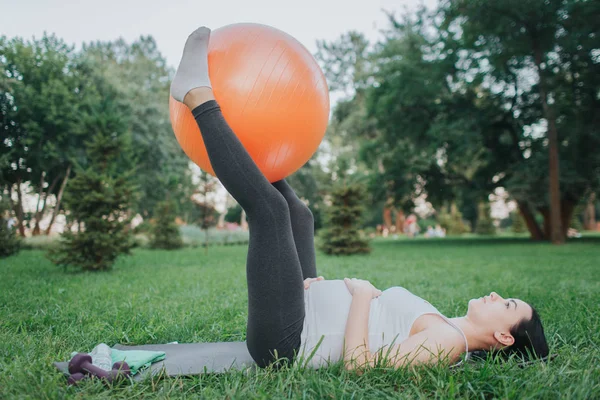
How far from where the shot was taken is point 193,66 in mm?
2111

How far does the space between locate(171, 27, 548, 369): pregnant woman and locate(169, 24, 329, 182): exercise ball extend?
126mm

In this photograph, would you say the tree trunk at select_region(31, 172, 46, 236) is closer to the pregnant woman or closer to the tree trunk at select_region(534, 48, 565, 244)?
the pregnant woman

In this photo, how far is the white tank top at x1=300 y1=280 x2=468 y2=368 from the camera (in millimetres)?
2014

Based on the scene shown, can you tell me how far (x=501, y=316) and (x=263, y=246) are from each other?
1.25 meters

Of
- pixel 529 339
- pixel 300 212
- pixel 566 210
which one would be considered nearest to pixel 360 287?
pixel 300 212

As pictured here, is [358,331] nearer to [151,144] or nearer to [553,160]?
[553,160]

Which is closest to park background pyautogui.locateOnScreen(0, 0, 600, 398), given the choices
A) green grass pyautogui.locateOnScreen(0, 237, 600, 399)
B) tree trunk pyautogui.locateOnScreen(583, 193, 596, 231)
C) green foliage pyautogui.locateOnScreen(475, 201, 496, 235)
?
green grass pyautogui.locateOnScreen(0, 237, 600, 399)

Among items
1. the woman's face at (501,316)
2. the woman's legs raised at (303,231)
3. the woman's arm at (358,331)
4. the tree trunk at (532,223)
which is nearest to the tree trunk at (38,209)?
the woman's legs raised at (303,231)

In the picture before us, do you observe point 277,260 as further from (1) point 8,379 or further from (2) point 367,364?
(1) point 8,379

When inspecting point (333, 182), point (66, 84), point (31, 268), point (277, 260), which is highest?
point (66, 84)

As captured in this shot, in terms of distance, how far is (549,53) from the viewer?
14.2 meters

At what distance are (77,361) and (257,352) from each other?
0.81m

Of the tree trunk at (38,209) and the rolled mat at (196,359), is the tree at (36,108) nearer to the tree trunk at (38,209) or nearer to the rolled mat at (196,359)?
the tree trunk at (38,209)

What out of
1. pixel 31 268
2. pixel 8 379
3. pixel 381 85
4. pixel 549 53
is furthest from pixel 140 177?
pixel 8 379
